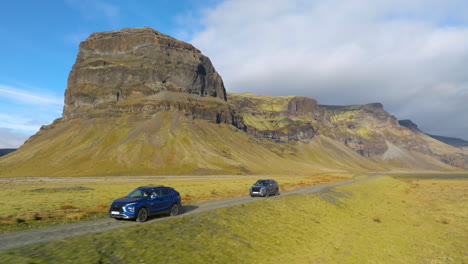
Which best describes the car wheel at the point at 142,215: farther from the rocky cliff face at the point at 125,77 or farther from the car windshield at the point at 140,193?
the rocky cliff face at the point at 125,77

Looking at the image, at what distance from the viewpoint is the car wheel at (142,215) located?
17.2 metres

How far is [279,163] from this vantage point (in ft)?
604

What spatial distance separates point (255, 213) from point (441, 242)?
1197 cm

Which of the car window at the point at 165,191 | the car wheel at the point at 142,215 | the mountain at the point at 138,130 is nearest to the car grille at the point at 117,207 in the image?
the car wheel at the point at 142,215

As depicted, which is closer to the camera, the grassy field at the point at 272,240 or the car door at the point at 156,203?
the grassy field at the point at 272,240

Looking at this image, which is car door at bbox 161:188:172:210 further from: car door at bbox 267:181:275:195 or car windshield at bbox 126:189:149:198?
car door at bbox 267:181:275:195

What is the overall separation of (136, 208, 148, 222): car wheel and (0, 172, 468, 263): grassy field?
1.87 metres

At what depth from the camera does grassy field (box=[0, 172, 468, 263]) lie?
35.8ft

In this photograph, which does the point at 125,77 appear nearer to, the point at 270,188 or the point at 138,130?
the point at 138,130

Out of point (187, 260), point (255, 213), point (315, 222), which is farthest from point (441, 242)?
point (187, 260)

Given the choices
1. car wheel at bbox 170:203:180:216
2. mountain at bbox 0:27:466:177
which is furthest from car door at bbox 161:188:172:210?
mountain at bbox 0:27:466:177

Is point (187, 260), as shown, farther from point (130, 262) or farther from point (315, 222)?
point (315, 222)

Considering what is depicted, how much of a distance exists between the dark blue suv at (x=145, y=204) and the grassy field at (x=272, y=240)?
1918mm

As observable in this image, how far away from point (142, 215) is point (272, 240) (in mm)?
8128
